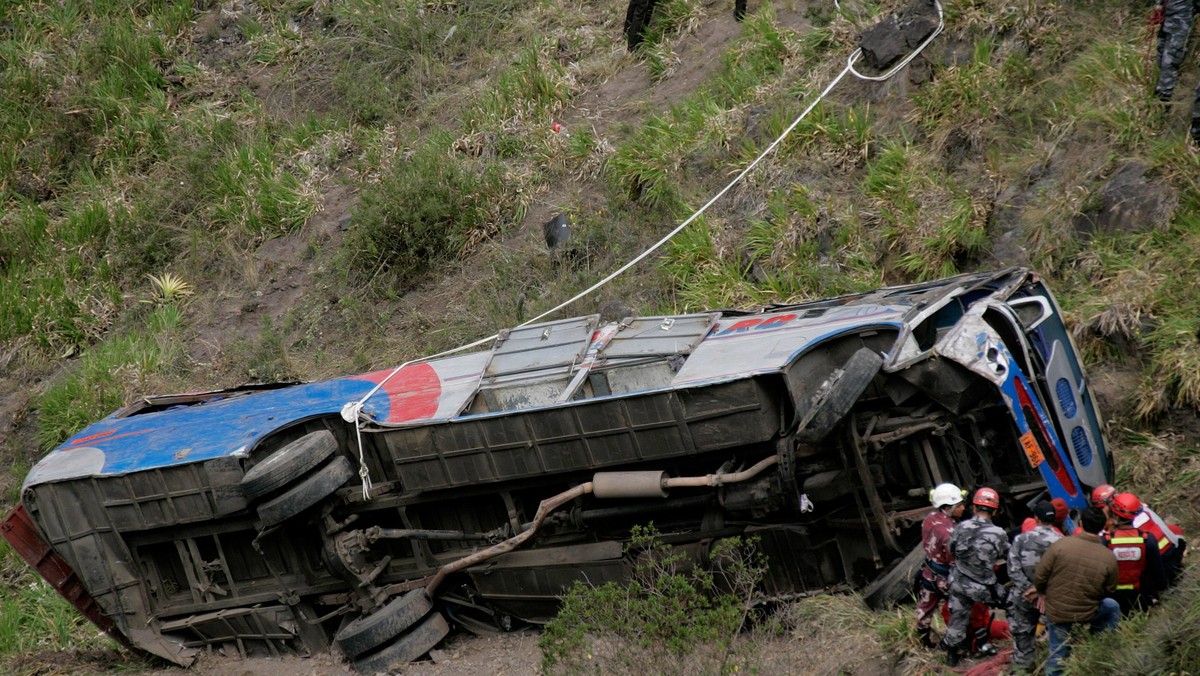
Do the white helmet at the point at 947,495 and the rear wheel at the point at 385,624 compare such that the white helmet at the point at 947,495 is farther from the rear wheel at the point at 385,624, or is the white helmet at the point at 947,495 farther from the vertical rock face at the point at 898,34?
the vertical rock face at the point at 898,34

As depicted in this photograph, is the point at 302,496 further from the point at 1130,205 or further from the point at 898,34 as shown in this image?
the point at 898,34

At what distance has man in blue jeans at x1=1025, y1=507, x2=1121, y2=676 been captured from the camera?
518 cm

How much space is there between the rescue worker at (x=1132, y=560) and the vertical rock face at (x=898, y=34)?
7.53 metres

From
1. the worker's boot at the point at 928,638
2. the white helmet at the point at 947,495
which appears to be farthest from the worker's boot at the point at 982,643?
the white helmet at the point at 947,495

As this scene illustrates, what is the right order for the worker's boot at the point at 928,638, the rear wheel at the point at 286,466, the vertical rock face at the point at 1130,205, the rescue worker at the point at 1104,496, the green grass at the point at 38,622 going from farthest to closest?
the green grass at the point at 38,622 → the vertical rock face at the point at 1130,205 → the rear wheel at the point at 286,466 → the worker's boot at the point at 928,638 → the rescue worker at the point at 1104,496

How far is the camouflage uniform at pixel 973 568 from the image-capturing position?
18.6 ft

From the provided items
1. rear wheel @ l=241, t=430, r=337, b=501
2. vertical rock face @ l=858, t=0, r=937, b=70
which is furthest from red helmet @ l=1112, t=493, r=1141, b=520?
vertical rock face @ l=858, t=0, r=937, b=70

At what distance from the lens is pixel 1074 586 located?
5.21 m

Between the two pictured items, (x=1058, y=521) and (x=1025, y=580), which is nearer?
(x=1025, y=580)

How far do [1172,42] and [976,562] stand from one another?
232 inches

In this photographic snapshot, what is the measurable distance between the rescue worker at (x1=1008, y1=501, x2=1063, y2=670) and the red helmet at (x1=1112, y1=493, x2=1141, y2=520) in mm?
291

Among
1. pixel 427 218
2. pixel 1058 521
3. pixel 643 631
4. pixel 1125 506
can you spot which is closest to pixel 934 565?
pixel 1058 521

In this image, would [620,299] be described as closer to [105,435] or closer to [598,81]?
[598,81]

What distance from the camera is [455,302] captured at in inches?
532
